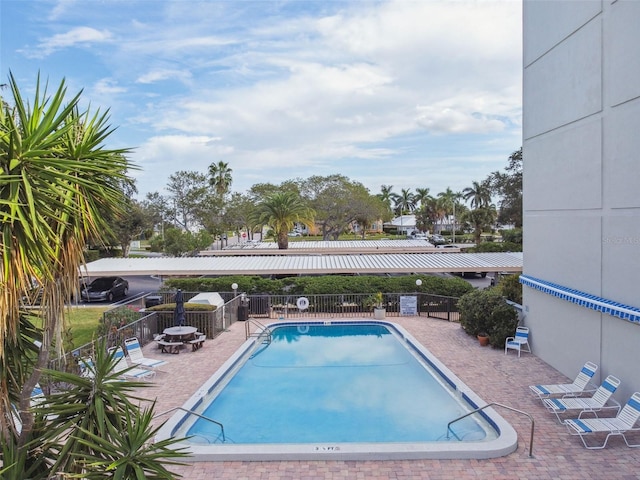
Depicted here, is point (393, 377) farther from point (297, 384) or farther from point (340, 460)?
point (340, 460)

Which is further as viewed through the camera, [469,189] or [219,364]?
[469,189]

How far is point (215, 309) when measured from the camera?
18.4 m

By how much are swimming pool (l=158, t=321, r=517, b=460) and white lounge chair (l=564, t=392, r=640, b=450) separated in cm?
129

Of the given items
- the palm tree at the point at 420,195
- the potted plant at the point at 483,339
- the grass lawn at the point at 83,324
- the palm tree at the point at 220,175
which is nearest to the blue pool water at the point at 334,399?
the potted plant at the point at 483,339

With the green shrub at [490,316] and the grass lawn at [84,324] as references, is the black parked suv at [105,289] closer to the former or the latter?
the grass lawn at [84,324]

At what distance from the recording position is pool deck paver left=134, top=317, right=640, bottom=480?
307 inches

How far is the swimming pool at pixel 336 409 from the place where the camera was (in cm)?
860

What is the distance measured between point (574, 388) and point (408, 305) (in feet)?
37.3

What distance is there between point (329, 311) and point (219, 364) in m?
9.38

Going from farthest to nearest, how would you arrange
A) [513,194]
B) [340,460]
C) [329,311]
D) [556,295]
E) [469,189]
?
[469,189] < [513,194] < [329,311] < [556,295] < [340,460]

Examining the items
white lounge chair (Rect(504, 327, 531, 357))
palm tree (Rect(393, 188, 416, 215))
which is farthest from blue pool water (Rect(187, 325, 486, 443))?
palm tree (Rect(393, 188, 416, 215))

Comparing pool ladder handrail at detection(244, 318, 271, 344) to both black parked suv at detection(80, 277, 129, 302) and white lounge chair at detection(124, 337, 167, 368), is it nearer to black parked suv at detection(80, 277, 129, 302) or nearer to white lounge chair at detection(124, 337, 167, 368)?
white lounge chair at detection(124, 337, 167, 368)

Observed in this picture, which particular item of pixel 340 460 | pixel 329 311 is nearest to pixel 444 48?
pixel 329 311

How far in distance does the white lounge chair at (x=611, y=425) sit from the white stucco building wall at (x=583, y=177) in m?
1.12
